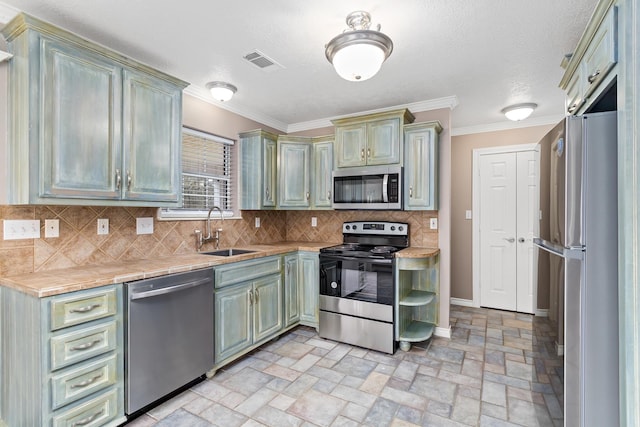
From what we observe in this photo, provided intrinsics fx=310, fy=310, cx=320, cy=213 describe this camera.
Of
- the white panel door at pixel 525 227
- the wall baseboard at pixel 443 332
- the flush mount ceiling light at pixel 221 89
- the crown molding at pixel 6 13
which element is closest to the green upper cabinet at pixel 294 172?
the flush mount ceiling light at pixel 221 89

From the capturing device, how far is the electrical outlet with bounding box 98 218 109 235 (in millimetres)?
2289

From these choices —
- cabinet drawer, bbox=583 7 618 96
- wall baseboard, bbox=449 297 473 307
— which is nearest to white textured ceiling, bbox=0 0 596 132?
cabinet drawer, bbox=583 7 618 96

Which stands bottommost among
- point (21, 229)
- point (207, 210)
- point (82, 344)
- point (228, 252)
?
point (82, 344)

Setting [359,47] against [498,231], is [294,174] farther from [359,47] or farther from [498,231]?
[498,231]

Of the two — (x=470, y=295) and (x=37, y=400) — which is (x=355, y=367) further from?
(x=470, y=295)

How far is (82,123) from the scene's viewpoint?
187 centimetres

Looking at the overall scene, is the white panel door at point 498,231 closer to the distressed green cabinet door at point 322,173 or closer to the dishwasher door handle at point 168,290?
the distressed green cabinet door at point 322,173

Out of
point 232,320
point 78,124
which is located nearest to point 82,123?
point 78,124

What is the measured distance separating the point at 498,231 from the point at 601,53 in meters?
3.13

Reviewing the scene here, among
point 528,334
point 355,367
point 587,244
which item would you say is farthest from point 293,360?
point 528,334

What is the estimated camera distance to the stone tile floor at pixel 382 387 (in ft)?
6.41

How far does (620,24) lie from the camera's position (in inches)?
48.6

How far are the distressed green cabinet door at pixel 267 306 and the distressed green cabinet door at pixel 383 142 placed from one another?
161cm

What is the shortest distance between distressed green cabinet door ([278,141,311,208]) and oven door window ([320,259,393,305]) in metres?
0.87
